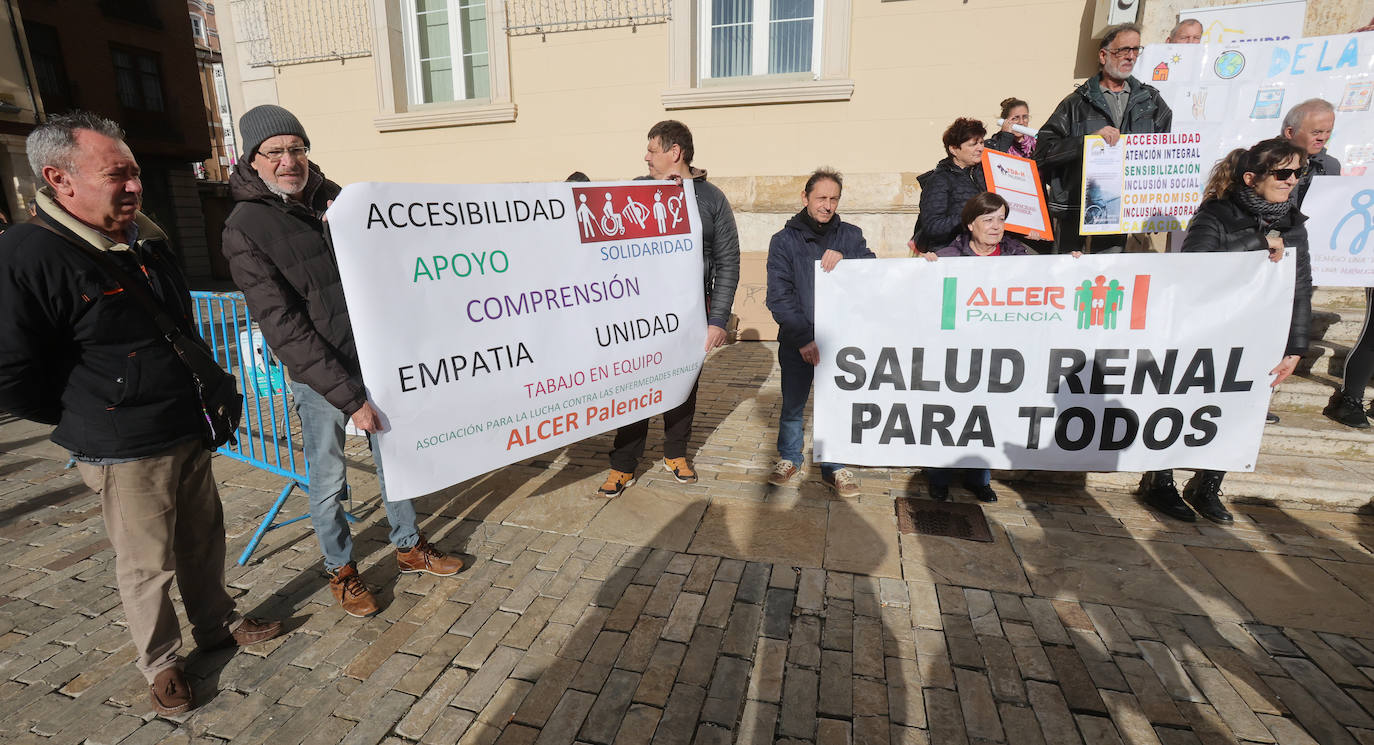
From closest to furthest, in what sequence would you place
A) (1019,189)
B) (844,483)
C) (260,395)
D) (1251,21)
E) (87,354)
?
(87,354) < (260,395) < (844,483) < (1019,189) < (1251,21)

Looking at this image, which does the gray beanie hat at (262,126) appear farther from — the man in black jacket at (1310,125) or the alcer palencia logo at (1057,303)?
the man in black jacket at (1310,125)

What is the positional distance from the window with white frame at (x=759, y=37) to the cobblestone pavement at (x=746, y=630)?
20.2ft

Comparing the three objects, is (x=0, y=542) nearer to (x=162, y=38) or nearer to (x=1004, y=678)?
(x=1004, y=678)

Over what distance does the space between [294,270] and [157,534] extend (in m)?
1.10

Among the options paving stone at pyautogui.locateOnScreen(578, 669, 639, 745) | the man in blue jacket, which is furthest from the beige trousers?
the man in blue jacket

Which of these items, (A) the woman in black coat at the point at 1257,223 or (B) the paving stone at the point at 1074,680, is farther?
(A) the woman in black coat at the point at 1257,223

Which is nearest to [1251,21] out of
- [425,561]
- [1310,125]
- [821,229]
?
[1310,125]

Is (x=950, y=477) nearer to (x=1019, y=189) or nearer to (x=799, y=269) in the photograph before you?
(x=799, y=269)

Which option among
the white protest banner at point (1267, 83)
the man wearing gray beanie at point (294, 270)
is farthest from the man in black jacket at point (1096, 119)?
the man wearing gray beanie at point (294, 270)

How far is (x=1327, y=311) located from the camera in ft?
18.1

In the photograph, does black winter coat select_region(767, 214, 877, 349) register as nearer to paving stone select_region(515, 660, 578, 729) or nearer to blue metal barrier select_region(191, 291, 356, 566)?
paving stone select_region(515, 660, 578, 729)

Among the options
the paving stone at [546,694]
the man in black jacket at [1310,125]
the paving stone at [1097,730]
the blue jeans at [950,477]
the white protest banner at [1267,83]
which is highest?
the white protest banner at [1267,83]

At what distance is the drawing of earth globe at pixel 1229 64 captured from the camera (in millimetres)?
5891

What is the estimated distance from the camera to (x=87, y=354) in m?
2.22
